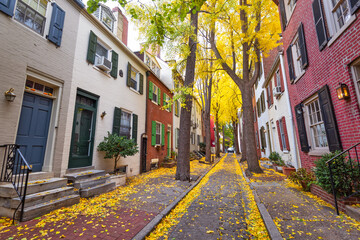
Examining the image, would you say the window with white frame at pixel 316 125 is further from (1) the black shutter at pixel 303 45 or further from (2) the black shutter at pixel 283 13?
(2) the black shutter at pixel 283 13

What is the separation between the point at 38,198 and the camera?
3906 millimetres

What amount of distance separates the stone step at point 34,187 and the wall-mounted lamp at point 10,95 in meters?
2.12

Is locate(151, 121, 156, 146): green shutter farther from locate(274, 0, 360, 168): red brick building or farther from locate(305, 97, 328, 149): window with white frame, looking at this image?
locate(305, 97, 328, 149): window with white frame

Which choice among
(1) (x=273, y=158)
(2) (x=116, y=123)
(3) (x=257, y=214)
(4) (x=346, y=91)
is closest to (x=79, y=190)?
(2) (x=116, y=123)

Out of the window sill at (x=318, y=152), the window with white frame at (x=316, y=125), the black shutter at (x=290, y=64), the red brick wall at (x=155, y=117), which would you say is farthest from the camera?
the red brick wall at (x=155, y=117)

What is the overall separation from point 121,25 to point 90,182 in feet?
29.6

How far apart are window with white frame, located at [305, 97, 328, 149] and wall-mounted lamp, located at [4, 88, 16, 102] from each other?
9154mm

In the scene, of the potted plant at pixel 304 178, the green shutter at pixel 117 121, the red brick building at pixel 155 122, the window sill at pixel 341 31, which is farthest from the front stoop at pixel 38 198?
the window sill at pixel 341 31

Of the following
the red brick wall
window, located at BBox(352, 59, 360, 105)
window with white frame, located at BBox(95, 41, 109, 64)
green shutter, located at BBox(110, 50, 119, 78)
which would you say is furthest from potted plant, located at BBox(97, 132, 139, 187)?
window, located at BBox(352, 59, 360, 105)

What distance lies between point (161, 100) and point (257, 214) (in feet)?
35.8

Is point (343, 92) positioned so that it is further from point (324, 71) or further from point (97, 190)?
point (97, 190)

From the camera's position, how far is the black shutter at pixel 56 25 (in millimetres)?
5492

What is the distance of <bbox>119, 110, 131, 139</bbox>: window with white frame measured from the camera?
895cm

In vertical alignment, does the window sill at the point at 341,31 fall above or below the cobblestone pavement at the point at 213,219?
above
